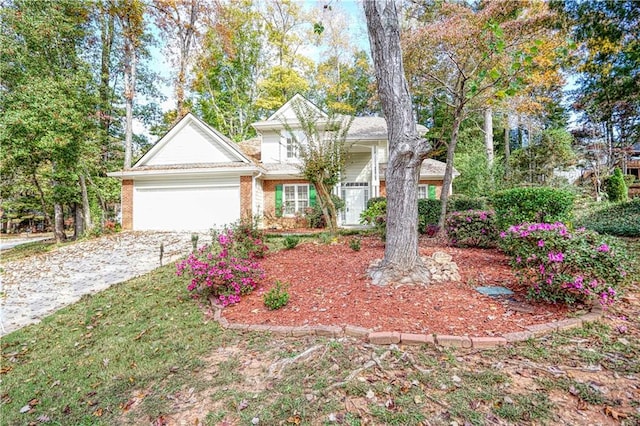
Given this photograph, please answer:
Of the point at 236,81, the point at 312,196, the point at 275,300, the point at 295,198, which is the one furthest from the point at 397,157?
the point at 236,81

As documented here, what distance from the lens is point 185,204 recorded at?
44.1 ft

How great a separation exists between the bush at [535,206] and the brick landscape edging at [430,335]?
2929mm

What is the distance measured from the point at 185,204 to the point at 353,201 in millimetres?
8195

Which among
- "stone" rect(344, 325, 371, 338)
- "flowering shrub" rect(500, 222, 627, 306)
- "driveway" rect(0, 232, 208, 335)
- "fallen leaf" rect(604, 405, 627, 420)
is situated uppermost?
"flowering shrub" rect(500, 222, 627, 306)

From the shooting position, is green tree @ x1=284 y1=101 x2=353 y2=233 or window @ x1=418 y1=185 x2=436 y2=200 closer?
green tree @ x1=284 y1=101 x2=353 y2=233

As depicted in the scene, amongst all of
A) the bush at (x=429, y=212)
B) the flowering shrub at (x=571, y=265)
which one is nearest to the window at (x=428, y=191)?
the bush at (x=429, y=212)

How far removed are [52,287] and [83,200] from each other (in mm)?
10378

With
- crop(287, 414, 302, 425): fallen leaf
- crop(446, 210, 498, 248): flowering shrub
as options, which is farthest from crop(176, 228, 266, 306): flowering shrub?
crop(446, 210, 498, 248): flowering shrub

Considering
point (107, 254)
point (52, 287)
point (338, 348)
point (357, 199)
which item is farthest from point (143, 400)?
point (357, 199)

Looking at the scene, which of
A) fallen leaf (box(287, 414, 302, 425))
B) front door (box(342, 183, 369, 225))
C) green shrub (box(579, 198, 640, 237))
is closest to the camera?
fallen leaf (box(287, 414, 302, 425))

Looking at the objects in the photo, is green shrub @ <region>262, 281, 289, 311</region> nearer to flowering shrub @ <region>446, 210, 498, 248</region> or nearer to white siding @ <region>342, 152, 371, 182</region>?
flowering shrub @ <region>446, 210, 498, 248</region>

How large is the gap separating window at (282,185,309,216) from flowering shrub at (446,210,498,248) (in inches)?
332

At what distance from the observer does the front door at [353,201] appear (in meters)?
14.9

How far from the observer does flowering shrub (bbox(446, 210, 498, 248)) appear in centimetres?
684
